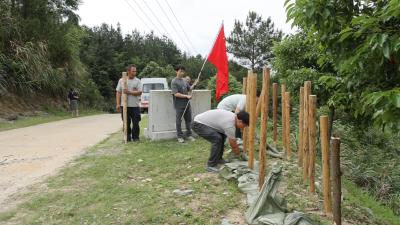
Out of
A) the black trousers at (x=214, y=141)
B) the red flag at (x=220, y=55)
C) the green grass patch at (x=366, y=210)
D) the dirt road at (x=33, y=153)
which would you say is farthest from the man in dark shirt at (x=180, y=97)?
the green grass patch at (x=366, y=210)

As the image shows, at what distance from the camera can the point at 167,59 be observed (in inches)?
2267

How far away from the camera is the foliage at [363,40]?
2.51 metres

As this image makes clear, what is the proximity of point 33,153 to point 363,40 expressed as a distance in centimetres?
725

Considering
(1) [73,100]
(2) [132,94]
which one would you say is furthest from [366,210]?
(1) [73,100]

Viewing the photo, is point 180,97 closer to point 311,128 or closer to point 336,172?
point 311,128

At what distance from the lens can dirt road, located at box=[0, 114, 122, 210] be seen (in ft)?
20.4

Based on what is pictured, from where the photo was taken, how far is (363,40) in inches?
115

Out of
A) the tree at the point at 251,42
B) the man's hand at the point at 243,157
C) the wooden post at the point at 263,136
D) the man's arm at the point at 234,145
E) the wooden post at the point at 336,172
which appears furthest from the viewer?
the tree at the point at 251,42

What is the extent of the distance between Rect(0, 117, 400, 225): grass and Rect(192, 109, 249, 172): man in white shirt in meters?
0.31

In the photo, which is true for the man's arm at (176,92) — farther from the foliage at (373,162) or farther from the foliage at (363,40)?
the foliage at (363,40)

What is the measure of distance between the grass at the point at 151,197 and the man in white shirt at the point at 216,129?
1.00 feet

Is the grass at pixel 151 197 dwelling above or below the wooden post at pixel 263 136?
below

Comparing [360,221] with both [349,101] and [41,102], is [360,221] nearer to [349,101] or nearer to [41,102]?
[349,101]

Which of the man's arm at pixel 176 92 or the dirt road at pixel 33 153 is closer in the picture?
the dirt road at pixel 33 153
